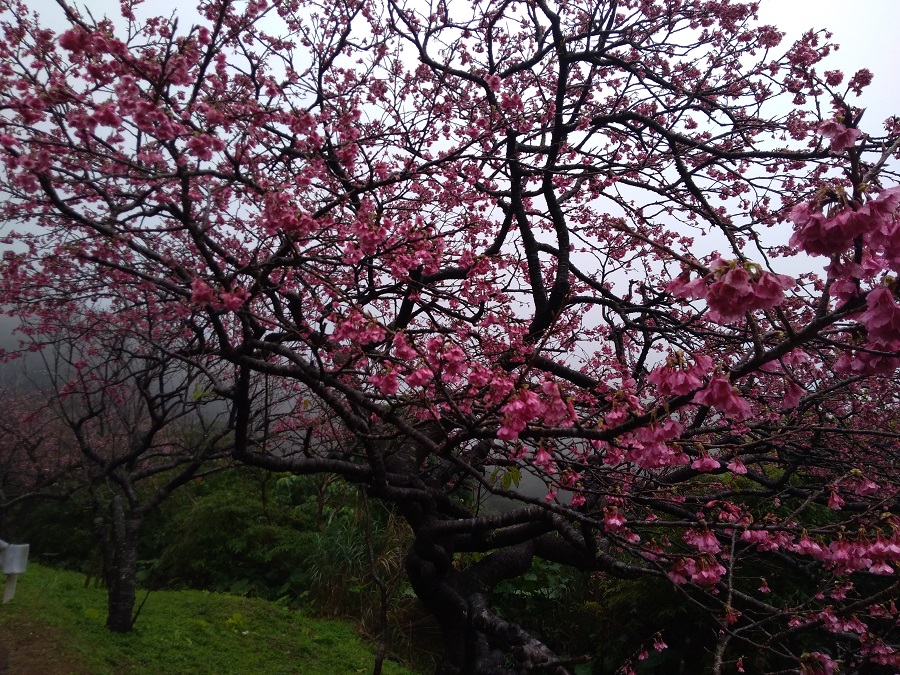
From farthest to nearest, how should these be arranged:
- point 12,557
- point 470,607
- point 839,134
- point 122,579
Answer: point 122,579, point 470,607, point 12,557, point 839,134

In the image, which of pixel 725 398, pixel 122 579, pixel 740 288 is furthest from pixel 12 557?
pixel 740 288

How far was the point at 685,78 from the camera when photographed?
16.1 feet

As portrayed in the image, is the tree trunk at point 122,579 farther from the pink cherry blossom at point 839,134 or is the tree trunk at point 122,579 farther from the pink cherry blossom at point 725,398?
the pink cherry blossom at point 839,134

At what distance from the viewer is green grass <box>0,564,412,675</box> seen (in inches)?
146

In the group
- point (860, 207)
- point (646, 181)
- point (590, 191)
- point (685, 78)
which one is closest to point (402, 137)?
point (590, 191)

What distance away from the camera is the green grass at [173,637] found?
3.72 metres

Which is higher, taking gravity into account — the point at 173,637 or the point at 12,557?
the point at 12,557

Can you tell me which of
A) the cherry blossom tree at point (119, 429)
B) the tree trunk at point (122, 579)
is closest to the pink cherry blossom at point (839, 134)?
the cherry blossom tree at point (119, 429)

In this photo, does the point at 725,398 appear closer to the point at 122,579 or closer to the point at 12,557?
the point at 12,557

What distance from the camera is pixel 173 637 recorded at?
4453 millimetres

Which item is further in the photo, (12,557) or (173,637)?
(173,637)

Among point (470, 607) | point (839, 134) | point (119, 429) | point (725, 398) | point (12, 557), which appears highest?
point (839, 134)

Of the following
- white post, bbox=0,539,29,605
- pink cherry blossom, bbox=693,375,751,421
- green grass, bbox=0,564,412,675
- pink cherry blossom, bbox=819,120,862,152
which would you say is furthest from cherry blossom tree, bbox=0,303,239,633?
pink cherry blossom, bbox=819,120,862,152

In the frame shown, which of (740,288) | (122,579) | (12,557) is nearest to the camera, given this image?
(740,288)
